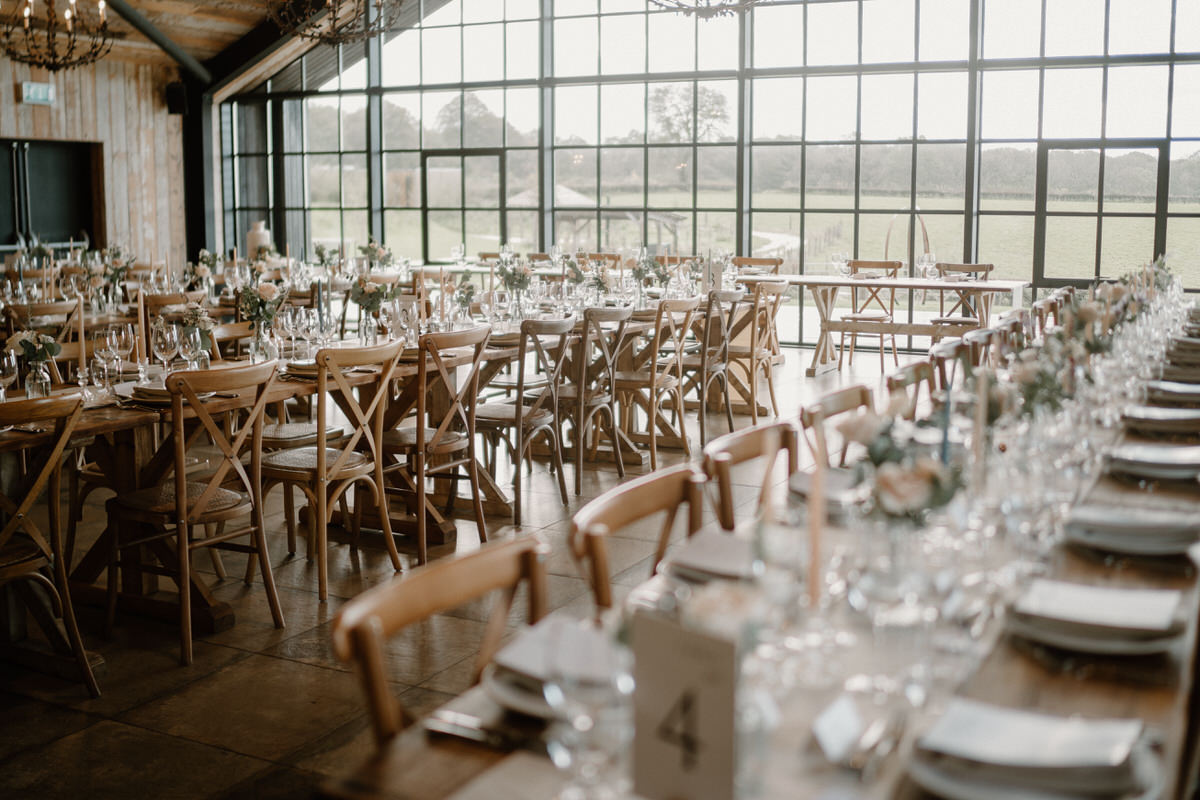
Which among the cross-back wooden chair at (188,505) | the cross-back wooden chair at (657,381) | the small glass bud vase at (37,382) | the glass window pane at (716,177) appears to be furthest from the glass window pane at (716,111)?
the small glass bud vase at (37,382)

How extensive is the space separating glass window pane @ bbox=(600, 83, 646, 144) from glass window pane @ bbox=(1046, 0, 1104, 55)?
435 centimetres

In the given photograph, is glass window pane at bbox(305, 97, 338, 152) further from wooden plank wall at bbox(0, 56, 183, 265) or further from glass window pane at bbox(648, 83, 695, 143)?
glass window pane at bbox(648, 83, 695, 143)

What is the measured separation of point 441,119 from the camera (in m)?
14.5

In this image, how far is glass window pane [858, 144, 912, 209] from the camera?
12.2 metres

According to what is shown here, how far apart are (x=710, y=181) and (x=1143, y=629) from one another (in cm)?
1165

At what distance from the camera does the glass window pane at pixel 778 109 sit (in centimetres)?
1260

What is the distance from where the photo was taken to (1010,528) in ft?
6.78

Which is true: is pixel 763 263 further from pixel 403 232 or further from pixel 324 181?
pixel 324 181

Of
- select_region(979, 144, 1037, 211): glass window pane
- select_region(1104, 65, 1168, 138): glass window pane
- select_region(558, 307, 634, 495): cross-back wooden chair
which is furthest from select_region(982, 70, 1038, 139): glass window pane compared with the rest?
select_region(558, 307, 634, 495): cross-back wooden chair

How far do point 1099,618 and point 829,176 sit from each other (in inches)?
438

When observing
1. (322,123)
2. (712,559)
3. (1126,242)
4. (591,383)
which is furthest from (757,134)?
(712,559)

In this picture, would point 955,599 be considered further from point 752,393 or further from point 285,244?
point 285,244

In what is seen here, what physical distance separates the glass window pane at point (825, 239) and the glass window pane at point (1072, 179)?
2017mm

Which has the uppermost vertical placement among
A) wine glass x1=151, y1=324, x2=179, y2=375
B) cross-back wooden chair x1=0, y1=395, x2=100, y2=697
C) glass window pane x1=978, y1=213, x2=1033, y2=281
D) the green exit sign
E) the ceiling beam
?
the ceiling beam
